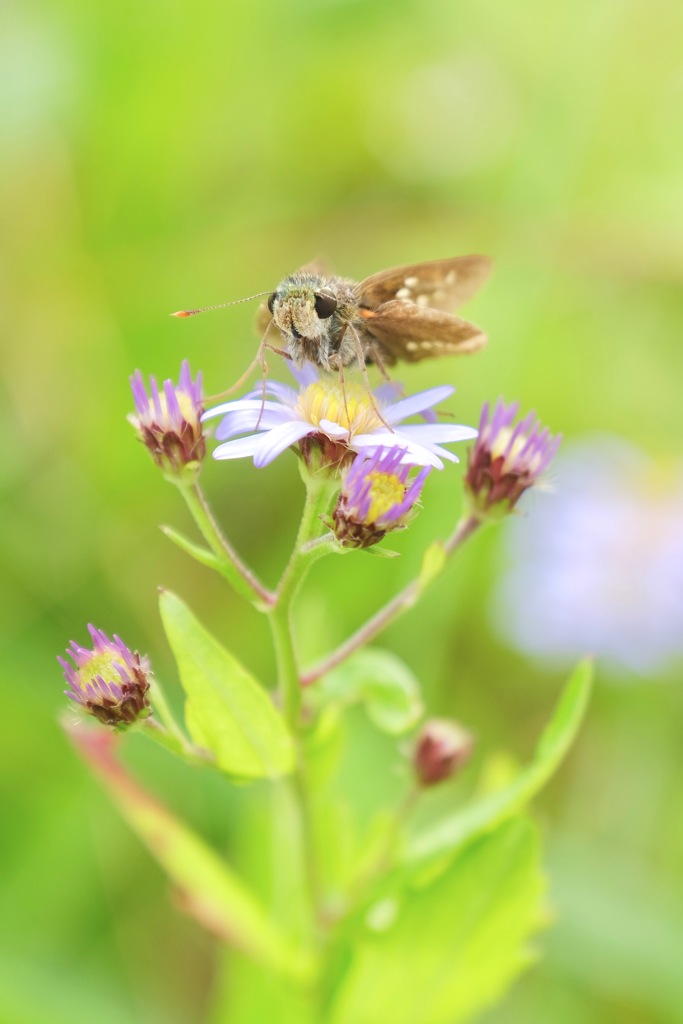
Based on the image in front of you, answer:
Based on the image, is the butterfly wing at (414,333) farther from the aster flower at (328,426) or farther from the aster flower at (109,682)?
the aster flower at (109,682)

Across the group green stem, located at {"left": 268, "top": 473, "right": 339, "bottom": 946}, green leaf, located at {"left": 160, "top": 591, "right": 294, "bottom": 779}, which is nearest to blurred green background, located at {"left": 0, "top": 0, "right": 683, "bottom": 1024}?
green stem, located at {"left": 268, "top": 473, "right": 339, "bottom": 946}

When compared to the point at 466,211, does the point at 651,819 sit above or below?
below

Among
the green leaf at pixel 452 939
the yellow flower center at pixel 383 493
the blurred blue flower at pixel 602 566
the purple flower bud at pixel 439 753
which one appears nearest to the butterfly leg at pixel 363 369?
the yellow flower center at pixel 383 493

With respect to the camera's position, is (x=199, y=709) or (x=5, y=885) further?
→ (x=5, y=885)

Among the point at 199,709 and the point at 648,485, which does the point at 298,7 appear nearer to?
the point at 648,485

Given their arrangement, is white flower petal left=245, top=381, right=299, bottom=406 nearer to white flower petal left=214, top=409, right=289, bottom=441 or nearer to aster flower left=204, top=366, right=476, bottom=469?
aster flower left=204, top=366, right=476, bottom=469

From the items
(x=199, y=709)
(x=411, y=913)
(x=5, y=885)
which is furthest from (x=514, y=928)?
(x=5, y=885)
